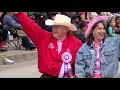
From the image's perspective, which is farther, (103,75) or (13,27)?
(13,27)

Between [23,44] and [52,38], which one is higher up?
[52,38]

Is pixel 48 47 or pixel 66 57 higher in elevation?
pixel 48 47

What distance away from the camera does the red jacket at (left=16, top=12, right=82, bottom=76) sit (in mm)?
4477

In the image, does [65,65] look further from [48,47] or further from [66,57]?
[48,47]

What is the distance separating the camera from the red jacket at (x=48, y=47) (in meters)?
4.48

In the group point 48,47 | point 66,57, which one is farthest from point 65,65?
point 48,47

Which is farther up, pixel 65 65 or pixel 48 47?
pixel 48 47

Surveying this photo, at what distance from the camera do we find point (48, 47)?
179 inches
